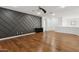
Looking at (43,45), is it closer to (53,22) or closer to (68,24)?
(53,22)

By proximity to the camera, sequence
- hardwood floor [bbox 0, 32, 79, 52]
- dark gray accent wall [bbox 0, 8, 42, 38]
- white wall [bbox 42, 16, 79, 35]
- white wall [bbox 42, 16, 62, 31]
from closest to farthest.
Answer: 1. white wall [bbox 42, 16, 79, 35]
2. hardwood floor [bbox 0, 32, 79, 52]
3. white wall [bbox 42, 16, 62, 31]
4. dark gray accent wall [bbox 0, 8, 42, 38]

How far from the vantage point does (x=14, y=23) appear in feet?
14.2

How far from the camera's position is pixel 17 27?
177 inches

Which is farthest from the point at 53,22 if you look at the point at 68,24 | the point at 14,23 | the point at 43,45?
the point at 14,23

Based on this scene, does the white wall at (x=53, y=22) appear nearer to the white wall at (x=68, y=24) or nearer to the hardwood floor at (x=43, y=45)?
the white wall at (x=68, y=24)

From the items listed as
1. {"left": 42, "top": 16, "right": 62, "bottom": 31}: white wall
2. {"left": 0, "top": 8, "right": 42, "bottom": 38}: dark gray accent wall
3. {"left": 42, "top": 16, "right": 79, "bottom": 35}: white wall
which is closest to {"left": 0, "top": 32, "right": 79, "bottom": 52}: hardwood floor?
{"left": 42, "top": 16, "right": 79, "bottom": 35}: white wall

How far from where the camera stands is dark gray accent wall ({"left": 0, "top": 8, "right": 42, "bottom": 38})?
374cm

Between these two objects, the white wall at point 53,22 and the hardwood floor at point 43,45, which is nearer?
the hardwood floor at point 43,45

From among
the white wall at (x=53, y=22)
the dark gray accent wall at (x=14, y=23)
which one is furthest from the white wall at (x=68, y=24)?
the dark gray accent wall at (x=14, y=23)

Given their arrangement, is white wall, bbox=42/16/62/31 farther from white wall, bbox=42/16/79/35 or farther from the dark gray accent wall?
the dark gray accent wall

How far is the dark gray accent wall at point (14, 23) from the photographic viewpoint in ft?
12.3
